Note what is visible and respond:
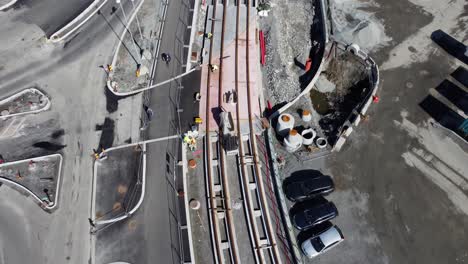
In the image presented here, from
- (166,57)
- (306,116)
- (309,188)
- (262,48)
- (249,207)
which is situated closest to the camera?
(249,207)

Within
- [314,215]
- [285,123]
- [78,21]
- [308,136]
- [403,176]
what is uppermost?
[78,21]

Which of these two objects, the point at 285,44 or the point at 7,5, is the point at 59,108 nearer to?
the point at 7,5

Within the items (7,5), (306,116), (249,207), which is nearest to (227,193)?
(249,207)

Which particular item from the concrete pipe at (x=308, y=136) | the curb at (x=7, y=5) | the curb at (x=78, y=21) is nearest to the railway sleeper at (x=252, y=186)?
the concrete pipe at (x=308, y=136)

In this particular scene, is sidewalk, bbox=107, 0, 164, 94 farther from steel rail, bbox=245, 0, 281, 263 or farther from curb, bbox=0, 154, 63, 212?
steel rail, bbox=245, 0, 281, 263

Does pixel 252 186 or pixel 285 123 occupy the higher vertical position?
pixel 285 123

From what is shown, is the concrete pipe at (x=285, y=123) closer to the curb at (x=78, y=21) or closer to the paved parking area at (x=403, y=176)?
the paved parking area at (x=403, y=176)
